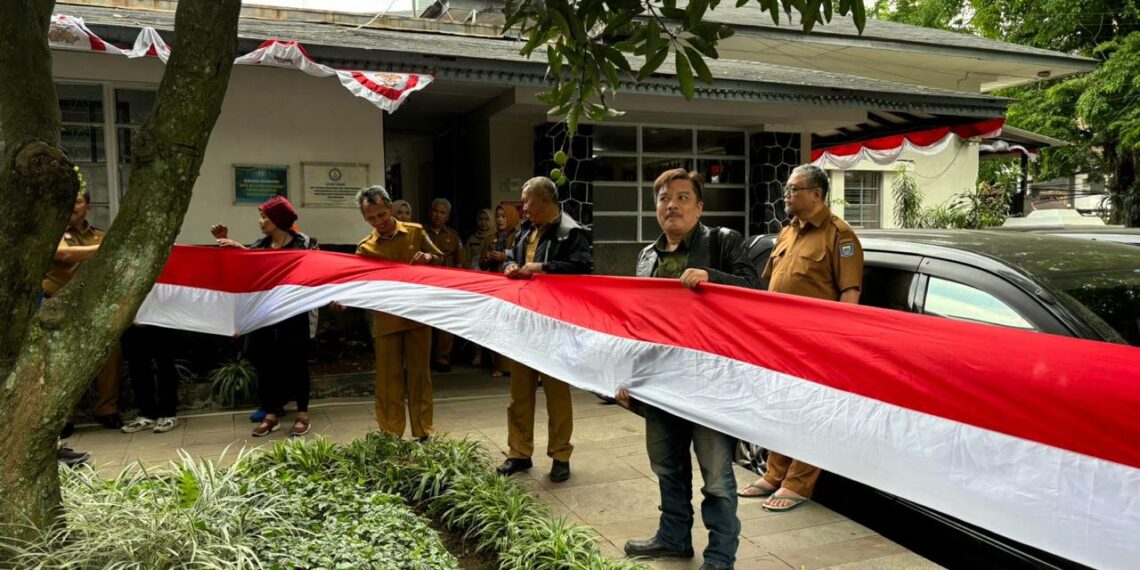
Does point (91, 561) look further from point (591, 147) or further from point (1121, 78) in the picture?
point (1121, 78)

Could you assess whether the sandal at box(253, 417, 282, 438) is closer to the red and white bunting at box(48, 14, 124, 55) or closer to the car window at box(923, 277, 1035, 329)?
the red and white bunting at box(48, 14, 124, 55)

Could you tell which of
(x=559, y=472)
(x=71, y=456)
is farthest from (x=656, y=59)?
(x=71, y=456)

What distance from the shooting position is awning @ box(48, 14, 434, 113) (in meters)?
6.33

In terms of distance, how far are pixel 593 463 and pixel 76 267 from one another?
386 centimetres

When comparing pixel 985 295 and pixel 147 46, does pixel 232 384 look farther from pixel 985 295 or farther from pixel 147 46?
pixel 985 295

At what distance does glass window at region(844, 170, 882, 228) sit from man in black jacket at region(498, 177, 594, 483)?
56.3ft

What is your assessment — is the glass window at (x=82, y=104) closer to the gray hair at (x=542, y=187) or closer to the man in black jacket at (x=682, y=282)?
the gray hair at (x=542, y=187)

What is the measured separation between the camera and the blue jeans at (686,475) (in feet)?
12.2

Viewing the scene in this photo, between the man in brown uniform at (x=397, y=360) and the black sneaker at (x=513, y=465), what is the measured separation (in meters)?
0.85

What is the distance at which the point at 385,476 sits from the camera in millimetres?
4695

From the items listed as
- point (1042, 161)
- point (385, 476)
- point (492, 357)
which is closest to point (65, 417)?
point (385, 476)

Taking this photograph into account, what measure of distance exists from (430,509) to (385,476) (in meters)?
0.41

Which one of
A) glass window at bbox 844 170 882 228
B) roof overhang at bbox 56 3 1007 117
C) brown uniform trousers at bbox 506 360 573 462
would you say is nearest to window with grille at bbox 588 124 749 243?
roof overhang at bbox 56 3 1007 117

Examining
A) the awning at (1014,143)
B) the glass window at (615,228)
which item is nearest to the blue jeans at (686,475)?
the glass window at (615,228)
